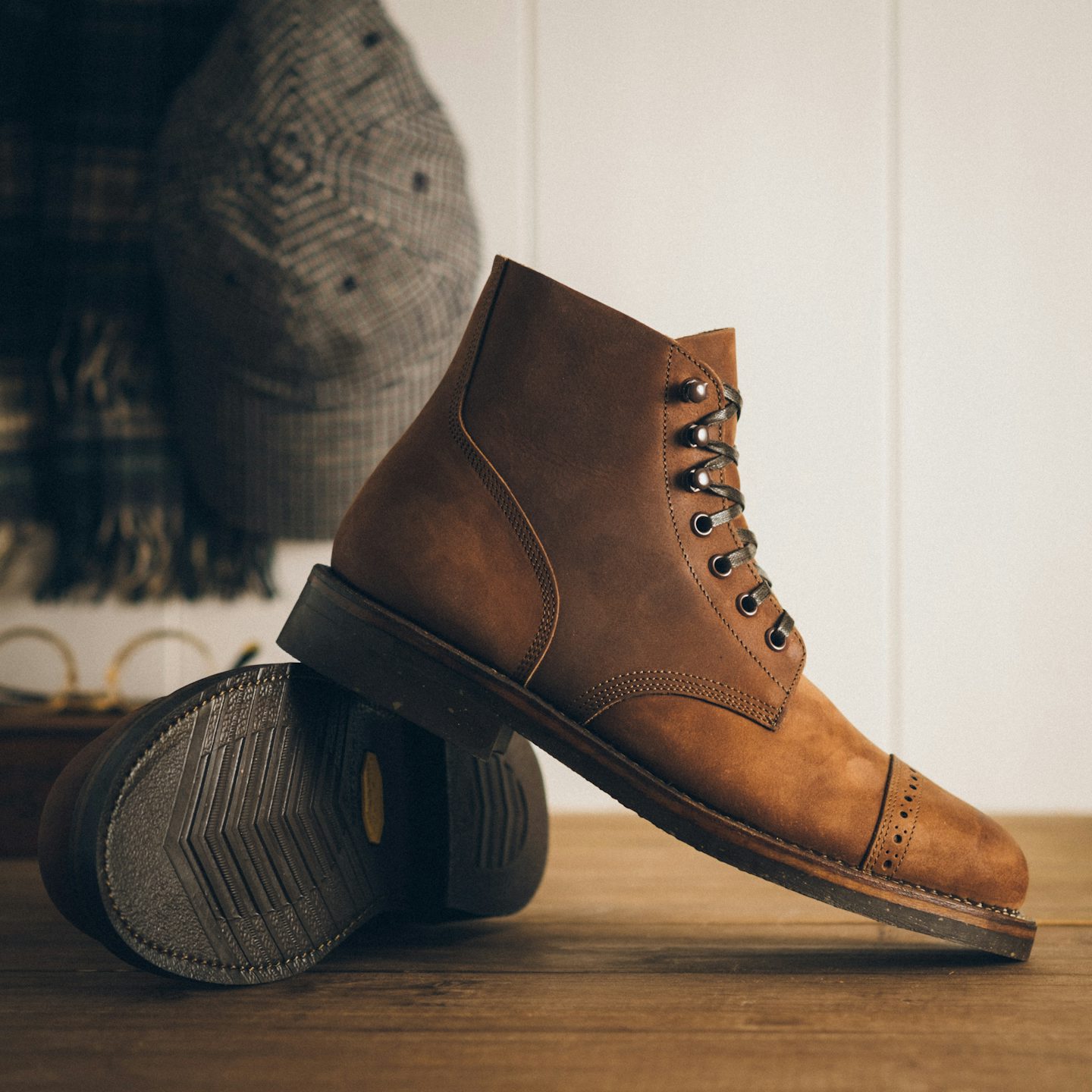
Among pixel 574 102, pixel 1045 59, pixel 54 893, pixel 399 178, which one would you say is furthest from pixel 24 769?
pixel 1045 59

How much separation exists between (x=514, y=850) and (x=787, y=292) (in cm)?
96

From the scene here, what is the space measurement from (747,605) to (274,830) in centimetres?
33

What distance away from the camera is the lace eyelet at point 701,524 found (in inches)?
24.2

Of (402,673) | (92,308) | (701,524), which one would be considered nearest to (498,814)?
(402,673)

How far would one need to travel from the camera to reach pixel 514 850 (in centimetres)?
70

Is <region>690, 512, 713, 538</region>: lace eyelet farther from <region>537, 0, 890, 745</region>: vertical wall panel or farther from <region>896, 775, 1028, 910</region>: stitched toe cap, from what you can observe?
<region>537, 0, 890, 745</region>: vertical wall panel

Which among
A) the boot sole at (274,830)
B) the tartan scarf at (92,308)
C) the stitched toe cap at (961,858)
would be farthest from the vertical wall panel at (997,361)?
the tartan scarf at (92,308)

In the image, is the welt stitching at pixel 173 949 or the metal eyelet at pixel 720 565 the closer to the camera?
the welt stitching at pixel 173 949

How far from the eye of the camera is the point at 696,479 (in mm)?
612

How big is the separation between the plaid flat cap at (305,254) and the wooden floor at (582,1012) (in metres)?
0.68

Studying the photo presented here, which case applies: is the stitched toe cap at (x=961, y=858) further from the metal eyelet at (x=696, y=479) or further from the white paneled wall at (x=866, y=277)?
the white paneled wall at (x=866, y=277)

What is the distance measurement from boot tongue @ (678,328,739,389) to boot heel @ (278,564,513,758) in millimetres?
259

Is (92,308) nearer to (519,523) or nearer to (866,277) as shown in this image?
(519,523)

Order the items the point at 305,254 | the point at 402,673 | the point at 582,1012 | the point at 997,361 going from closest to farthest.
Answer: the point at 582,1012, the point at 402,673, the point at 305,254, the point at 997,361
